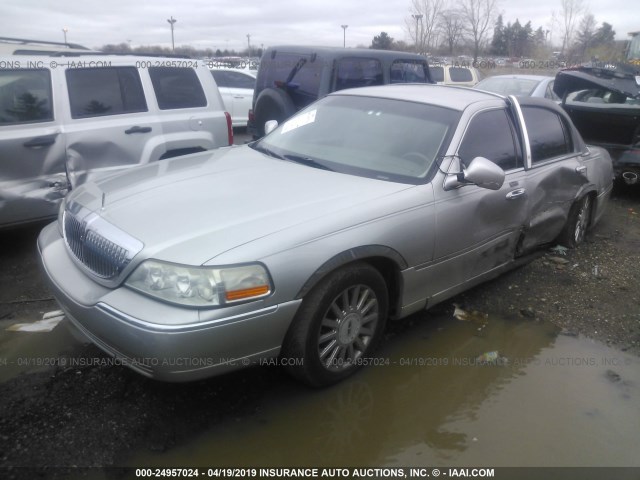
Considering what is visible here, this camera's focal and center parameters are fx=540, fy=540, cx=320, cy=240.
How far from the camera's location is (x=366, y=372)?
3.35 meters

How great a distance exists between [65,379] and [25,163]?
8.10ft

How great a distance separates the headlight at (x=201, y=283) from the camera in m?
2.48

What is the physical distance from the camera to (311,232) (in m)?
2.77

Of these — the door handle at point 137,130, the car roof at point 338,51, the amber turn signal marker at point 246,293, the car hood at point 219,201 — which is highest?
the car roof at point 338,51

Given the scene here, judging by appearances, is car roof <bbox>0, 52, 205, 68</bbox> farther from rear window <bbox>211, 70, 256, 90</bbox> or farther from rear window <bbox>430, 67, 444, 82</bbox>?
rear window <bbox>430, 67, 444, 82</bbox>

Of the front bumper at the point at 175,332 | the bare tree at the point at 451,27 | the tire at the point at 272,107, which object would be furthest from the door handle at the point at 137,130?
the bare tree at the point at 451,27

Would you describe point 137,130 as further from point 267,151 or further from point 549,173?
point 549,173

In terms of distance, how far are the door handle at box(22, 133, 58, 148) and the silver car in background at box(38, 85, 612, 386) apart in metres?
1.61

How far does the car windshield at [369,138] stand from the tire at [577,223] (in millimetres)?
2133

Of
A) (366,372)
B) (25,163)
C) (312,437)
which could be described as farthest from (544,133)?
(25,163)

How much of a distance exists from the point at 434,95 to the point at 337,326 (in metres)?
2.08

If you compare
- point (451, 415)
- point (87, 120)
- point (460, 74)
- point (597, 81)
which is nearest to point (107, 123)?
point (87, 120)

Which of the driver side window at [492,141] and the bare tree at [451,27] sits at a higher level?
the bare tree at [451,27]

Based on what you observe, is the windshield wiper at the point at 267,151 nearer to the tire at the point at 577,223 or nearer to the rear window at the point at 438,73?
the tire at the point at 577,223
